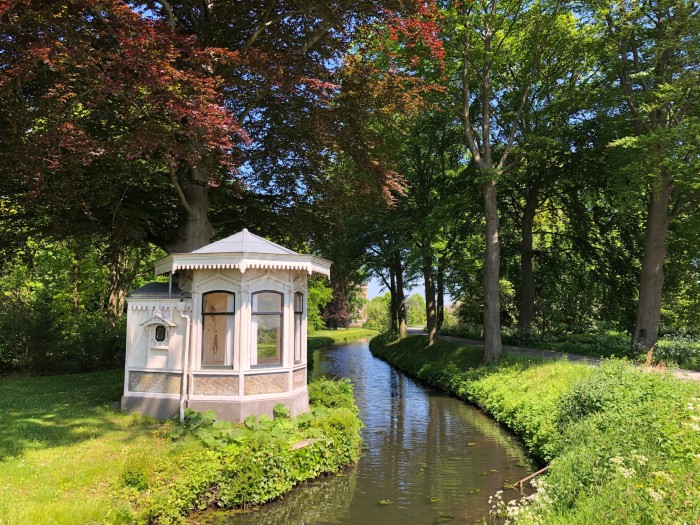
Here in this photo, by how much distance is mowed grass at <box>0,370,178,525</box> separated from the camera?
650cm

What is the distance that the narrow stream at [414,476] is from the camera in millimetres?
8039

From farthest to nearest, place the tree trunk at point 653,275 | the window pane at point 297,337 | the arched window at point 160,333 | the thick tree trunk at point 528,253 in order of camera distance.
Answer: the thick tree trunk at point 528,253 → the tree trunk at point 653,275 → the window pane at point 297,337 → the arched window at point 160,333

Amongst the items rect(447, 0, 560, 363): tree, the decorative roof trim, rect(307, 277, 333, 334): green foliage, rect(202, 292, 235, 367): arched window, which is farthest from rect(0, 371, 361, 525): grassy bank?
rect(307, 277, 333, 334): green foliage

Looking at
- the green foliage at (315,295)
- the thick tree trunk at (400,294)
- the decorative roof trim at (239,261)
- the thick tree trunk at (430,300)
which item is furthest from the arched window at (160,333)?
the green foliage at (315,295)

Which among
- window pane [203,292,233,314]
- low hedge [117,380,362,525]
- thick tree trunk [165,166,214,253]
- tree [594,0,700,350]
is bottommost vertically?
low hedge [117,380,362,525]

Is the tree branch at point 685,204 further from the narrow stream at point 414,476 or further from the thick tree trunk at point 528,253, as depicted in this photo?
the narrow stream at point 414,476

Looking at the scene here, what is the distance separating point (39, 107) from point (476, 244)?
979 inches

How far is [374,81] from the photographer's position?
15.1m

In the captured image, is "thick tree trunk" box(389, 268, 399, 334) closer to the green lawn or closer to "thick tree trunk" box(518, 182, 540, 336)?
"thick tree trunk" box(518, 182, 540, 336)

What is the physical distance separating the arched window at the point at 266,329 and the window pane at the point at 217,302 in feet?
2.08

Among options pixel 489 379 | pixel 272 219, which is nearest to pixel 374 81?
pixel 272 219

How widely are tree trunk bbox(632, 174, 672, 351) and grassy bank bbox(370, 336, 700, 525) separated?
567 centimetres

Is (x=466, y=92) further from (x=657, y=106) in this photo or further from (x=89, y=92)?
(x=89, y=92)

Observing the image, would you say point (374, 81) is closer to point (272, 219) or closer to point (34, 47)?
point (272, 219)
